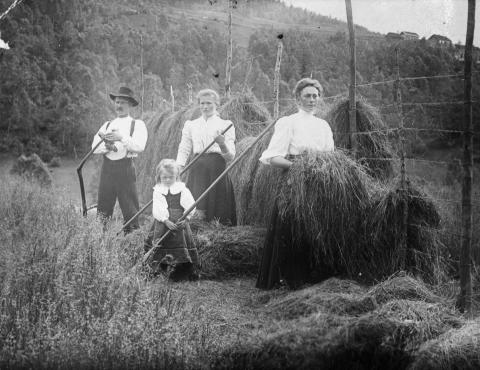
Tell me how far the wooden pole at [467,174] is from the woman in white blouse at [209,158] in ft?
9.20

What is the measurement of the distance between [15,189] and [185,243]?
16.1 feet

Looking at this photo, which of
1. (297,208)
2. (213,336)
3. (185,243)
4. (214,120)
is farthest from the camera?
(214,120)

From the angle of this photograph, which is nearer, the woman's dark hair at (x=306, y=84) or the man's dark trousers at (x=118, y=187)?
the woman's dark hair at (x=306, y=84)

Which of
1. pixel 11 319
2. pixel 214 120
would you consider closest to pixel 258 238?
pixel 214 120

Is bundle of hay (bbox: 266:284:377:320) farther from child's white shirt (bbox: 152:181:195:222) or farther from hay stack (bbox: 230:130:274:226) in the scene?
hay stack (bbox: 230:130:274:226)

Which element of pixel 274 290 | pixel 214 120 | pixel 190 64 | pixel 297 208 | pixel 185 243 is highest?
pixel 190 64

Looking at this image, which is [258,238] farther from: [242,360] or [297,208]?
[242,360]

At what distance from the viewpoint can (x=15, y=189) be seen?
28.7 feet

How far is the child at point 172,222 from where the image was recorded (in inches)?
197

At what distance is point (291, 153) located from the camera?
15.4 feet

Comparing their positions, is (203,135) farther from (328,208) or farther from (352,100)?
(328,208)

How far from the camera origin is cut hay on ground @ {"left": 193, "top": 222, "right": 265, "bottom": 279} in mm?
5359

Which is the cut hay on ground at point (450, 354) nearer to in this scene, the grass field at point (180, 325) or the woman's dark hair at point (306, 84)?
the grass field at point (180, 325)

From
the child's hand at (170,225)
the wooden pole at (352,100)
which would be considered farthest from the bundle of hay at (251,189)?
the child's hand at (170,225)
